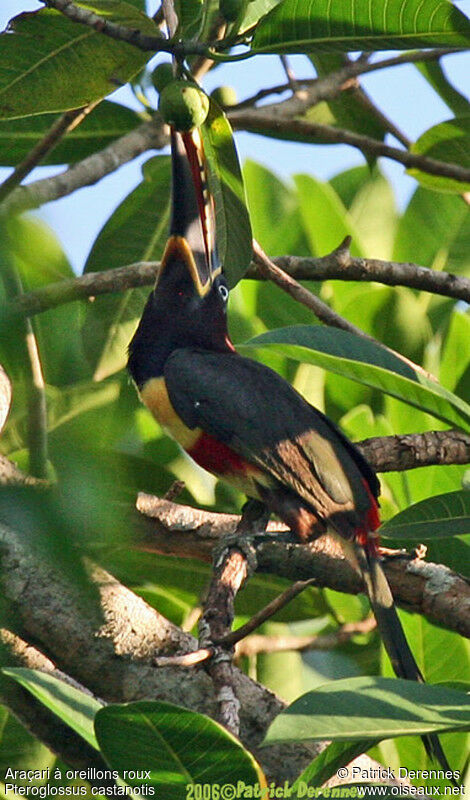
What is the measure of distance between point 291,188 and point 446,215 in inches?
26.3

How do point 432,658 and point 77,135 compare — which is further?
point 77,135

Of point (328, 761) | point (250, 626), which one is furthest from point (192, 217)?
point (328, 761)

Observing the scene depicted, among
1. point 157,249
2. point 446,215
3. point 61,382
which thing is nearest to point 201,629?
point 61,382

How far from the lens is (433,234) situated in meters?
4.14

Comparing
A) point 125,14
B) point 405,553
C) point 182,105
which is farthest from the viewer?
point 405,553

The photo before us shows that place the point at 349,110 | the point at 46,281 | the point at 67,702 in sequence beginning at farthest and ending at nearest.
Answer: the point at 349,110 < the point at 67,702 < the point at 46,281

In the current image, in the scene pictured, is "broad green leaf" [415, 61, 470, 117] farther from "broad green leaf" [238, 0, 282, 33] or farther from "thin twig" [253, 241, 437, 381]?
"broad green leaf" [238, 0, 282, 33]

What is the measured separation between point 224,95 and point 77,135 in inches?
24.3

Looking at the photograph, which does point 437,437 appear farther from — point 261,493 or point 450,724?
point 450,724

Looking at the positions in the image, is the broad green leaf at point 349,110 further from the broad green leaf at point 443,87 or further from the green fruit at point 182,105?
the green fruit at point 182,105

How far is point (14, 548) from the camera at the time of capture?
0.75 meters

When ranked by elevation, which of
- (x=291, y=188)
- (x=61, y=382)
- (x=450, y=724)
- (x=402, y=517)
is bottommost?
(x=450, y=724)

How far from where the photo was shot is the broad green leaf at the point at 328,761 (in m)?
1.94

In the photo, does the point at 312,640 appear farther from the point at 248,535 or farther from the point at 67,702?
the point at 67,702
